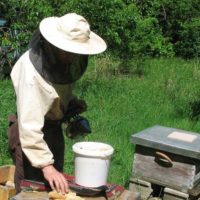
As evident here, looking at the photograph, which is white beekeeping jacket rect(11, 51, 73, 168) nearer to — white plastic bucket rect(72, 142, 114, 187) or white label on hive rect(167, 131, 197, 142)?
white plastic bucket rect(72, 142, 114, 187)

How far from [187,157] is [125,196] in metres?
1.38

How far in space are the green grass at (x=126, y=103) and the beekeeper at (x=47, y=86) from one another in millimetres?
1375

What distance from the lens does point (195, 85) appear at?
30.9 ft

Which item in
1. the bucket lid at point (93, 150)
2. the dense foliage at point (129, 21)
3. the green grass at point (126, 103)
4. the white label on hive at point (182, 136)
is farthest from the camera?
the dense foliage at point (129, 21)

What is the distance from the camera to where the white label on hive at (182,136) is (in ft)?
14.0

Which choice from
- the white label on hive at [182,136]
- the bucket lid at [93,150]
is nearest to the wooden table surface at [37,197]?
the bucket lid at [93,150]

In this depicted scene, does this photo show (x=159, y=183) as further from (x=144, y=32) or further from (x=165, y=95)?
(x=144, y=32)

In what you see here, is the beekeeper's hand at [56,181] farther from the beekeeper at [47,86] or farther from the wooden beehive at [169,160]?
the wooden beehive at [169,160]

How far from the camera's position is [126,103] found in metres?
7.49

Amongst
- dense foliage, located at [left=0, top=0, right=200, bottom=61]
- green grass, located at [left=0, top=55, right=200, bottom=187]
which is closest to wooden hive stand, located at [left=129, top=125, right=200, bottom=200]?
green grass, located at [left=0, top=55, right=200, bottom=187]

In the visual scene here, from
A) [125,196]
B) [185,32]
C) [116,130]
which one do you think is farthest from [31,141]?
[185,32]

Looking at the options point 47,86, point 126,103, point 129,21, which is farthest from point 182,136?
point 129,21

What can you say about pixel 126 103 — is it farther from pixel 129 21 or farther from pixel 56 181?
pixel 56 181

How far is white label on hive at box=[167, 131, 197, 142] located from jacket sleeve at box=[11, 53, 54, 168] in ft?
6.29
